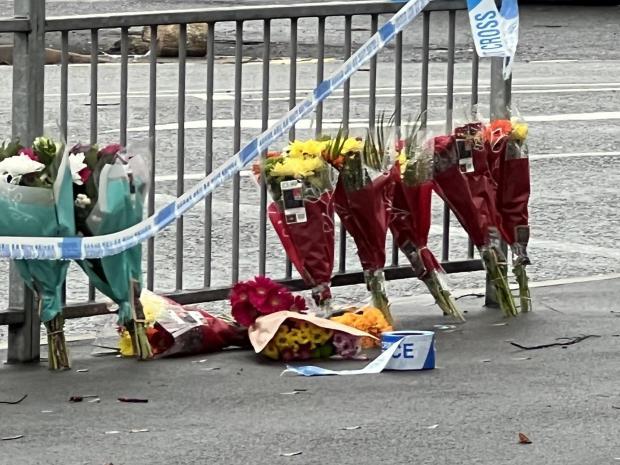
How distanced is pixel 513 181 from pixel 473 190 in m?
0.21

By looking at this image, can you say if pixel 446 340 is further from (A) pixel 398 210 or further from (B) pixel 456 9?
(B) pixel 456 9

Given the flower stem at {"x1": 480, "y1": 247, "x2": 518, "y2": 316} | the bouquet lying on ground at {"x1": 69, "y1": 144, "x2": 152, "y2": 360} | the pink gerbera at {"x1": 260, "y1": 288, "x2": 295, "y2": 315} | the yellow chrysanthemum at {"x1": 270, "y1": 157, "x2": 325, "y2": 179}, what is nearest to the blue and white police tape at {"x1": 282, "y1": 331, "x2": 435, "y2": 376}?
the pink gerbera at {"x1": 260, "y1": 288, "x2": 295, "y2": 315}

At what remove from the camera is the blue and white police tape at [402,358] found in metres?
6.41

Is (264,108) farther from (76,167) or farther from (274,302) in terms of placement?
(76,167)

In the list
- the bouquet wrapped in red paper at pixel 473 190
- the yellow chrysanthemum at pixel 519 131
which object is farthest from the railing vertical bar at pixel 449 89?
the yellow chrysanthemum at pixel 519 131

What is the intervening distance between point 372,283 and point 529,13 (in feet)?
53.0

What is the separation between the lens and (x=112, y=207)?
250 inches

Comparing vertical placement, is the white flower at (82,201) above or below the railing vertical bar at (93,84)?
below

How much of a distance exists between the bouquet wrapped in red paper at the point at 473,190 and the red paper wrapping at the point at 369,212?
0.33m

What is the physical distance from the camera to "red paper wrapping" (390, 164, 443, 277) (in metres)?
7.18

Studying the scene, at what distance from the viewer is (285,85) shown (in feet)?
46.5

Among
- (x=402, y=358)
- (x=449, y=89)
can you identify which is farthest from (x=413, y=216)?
(x=402, y=358)

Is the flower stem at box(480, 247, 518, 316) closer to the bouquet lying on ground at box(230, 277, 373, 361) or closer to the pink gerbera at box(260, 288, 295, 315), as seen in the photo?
the bouquet lying on ground at box(230, 277, 373, 361)

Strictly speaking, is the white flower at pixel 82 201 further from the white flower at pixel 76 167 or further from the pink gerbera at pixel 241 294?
the pink gerbera at pixel 241 294
